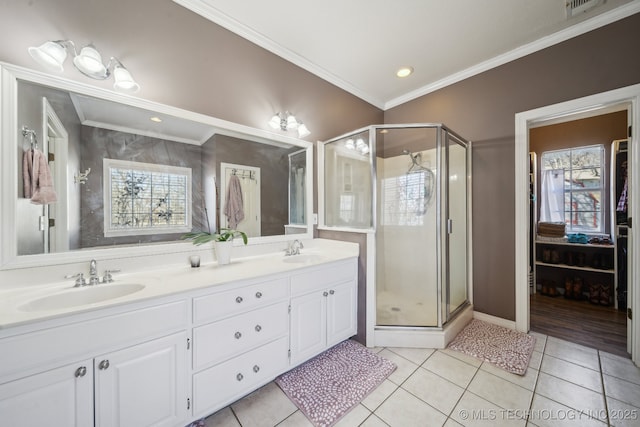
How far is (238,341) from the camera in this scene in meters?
1.35

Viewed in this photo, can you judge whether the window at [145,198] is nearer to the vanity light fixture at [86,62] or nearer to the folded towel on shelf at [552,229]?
the vanity light fixture at [86,62]

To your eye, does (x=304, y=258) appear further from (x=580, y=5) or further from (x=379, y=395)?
(x=580, y=5)

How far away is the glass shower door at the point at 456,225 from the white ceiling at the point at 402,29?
2.73ft

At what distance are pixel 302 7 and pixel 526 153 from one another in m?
2.38

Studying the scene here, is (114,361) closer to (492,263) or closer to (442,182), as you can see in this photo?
(442,182)

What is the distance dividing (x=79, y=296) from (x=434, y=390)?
7.08 ft

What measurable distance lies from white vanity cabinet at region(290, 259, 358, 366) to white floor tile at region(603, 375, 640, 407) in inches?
66.0

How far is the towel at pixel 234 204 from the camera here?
6.12 ft

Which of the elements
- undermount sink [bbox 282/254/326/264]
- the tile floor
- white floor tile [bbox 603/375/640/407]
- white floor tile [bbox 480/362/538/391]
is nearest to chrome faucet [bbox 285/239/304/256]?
Result: undermount sink [bbox 282/254/326/264]

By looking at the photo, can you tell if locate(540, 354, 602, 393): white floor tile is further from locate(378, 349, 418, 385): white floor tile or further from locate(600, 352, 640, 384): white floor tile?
locate(378, 349, 418, 385): white floor tile

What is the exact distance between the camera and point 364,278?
206 cm

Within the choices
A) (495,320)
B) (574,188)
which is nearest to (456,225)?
(495,320)

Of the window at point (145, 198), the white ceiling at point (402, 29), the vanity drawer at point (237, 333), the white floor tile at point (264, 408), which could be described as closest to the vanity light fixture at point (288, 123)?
the white ceiling at point (402, 29)

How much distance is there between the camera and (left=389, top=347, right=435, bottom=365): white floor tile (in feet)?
6.11
